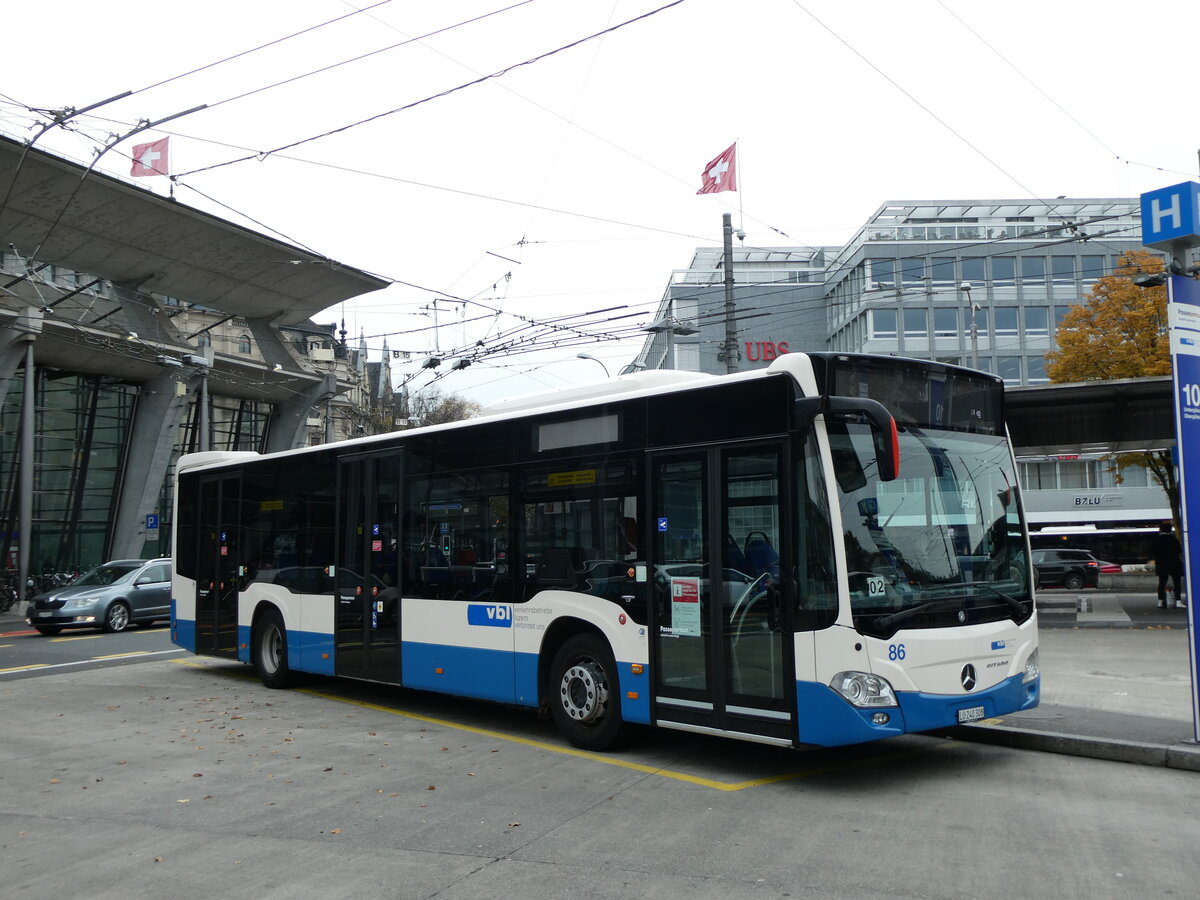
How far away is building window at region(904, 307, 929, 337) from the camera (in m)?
59.1

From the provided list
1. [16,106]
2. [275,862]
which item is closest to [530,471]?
[275,862]

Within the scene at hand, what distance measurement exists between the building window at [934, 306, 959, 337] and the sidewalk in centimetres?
4204

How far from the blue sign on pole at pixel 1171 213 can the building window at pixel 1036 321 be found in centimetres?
5351

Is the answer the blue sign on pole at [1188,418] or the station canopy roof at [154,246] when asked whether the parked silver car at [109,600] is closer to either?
the station canopy roof at [154,246]

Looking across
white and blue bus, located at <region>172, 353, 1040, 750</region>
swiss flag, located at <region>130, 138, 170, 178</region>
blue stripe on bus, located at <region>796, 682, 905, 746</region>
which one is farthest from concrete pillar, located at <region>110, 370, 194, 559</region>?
blue stripe on bus, located at <region>796, 682, 905, 746</region>

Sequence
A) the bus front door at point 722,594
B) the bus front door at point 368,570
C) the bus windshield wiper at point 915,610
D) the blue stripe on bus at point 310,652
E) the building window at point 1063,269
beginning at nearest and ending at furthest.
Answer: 1. the bus windshield wiper at point 915,610
2. the bus front door at point 722,594
3. the bus front door at point 368,570
4. the blue stripe on bus at point 310,652
5. the building window at point 1063,269

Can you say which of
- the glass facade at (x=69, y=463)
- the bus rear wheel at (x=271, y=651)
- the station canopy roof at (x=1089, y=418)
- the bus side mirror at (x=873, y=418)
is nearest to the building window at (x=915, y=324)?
the station canopy roof at (x=1089, y=418)

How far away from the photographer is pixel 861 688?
7059mm

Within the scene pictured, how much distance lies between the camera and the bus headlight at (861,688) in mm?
7039

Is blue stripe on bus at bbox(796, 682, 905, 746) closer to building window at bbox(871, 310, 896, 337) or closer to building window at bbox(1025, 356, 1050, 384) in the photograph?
building window at bbox(871, 310, 896, 337)

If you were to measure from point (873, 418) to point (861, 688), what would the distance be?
1825 mm

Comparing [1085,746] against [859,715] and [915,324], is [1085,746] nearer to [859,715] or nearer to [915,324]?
[859,715]

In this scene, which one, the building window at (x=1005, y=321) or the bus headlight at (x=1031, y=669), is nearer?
the bus headlight at (x=1031, y=669)

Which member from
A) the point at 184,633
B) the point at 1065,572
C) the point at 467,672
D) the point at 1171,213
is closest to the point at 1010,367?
the point at 1065,572
